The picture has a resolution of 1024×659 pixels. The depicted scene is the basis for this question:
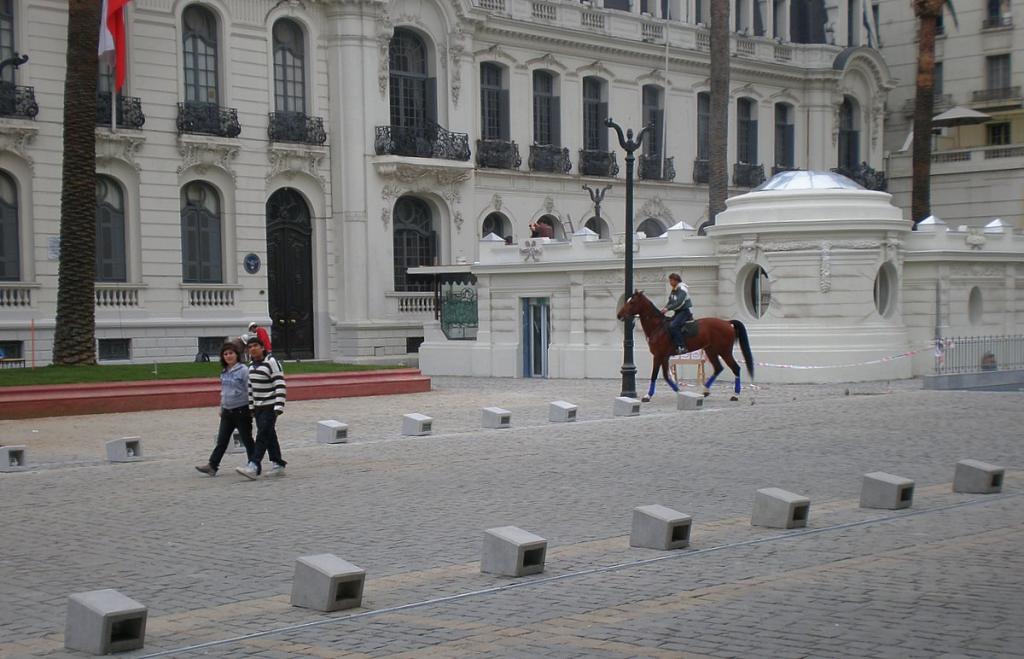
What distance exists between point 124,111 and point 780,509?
29375 millimetres

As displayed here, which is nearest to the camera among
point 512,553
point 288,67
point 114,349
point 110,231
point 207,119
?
point 512,553

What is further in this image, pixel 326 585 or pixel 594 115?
pixel 594 115

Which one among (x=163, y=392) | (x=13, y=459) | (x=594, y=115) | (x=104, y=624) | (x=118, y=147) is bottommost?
(x=13, y=459)

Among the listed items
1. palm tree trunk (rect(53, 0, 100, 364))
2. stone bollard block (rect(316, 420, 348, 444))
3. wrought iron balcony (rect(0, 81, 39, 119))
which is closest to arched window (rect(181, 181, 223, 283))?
wrought iron balcony (rect(0, 81, 39, 119))

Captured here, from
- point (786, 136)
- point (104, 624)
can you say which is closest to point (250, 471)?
point (104, 624)

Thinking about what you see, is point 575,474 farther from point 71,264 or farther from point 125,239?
point 125,239

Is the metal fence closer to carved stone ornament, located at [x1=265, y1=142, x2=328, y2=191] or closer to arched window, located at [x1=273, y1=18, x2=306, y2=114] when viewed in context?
carved stone ornament, located at [x1=265, y1=142, x2=328, y2=191]

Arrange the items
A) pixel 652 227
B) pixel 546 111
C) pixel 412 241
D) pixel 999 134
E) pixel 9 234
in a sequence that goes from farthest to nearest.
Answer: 1. pixel 999 134
2. pixel 652 227
3. pixel 546 111
4. pixel 412 241
5. pixel 9 234

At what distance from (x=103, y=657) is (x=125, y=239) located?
31.5m

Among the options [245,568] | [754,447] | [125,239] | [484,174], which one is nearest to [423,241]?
[484,174]

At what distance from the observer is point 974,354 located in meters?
31.8

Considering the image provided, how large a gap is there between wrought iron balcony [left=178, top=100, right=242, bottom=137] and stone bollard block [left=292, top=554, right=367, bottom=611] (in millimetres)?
31035

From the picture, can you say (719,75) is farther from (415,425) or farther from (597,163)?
(415,425)

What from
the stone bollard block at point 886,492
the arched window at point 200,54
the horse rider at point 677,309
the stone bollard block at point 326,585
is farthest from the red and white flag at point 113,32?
the stone bollard block at point 326,585
